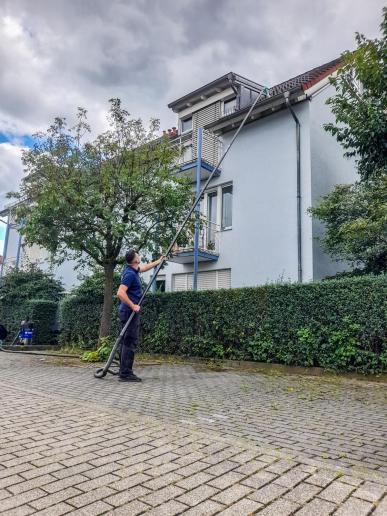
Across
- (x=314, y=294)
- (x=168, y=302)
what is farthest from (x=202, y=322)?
(x=314, y=294)

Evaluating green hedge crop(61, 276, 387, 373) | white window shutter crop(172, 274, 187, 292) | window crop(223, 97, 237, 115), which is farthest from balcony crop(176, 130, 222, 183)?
green hedge crop(61, 276, 387, 373)

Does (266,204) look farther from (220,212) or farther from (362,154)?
(362,154)

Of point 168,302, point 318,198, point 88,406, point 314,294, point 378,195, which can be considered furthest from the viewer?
point 318,198

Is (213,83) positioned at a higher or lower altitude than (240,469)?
higher

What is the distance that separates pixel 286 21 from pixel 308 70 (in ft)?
31.1

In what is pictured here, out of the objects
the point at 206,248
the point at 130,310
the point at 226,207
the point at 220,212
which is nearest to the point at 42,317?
the point at 206,248

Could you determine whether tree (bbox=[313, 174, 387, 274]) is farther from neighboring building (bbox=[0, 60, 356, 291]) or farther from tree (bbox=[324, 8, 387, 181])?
neighboring building (bbox=[0, 60, 356, 291])

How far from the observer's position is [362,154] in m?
8.79

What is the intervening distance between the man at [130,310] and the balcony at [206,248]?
25.4ft

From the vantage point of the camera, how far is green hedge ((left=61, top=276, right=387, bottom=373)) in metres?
7.91

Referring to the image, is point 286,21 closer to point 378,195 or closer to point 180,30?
point 180,30

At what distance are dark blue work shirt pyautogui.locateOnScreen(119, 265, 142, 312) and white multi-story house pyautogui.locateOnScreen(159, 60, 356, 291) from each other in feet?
19.3

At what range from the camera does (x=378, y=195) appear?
10391mm

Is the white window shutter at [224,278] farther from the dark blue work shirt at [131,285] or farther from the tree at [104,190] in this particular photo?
the dark blue work shirt at [131,285]
